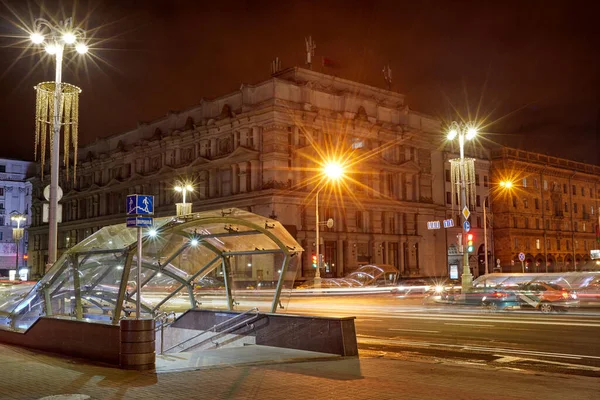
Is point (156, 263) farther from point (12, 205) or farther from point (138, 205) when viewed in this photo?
point (12, 205)

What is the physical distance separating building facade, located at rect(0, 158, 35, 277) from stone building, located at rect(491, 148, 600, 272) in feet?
272

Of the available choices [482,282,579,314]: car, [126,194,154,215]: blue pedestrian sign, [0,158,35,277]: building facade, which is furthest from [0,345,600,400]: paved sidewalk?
[0,158,35,277]: building facade

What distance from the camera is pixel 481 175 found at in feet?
301

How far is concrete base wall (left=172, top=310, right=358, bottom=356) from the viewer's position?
46.2ft

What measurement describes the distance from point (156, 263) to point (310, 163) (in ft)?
161

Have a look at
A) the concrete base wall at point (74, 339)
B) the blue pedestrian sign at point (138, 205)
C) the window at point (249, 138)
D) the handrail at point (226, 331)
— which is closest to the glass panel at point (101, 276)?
the concrete base wall at point (74, 339)

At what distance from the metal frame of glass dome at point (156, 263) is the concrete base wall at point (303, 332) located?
2.14 metres

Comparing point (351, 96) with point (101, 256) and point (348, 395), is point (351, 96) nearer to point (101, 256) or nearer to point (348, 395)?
point (101, 256)

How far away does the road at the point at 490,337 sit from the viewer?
14.8m

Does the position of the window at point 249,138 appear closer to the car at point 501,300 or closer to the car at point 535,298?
the car at point 501,300

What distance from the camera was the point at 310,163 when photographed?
67500mm

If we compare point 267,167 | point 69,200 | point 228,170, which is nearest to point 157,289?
point 267,167

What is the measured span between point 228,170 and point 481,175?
40101 mm

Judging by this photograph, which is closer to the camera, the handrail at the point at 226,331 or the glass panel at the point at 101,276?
the glass panel at the point at 101,276
